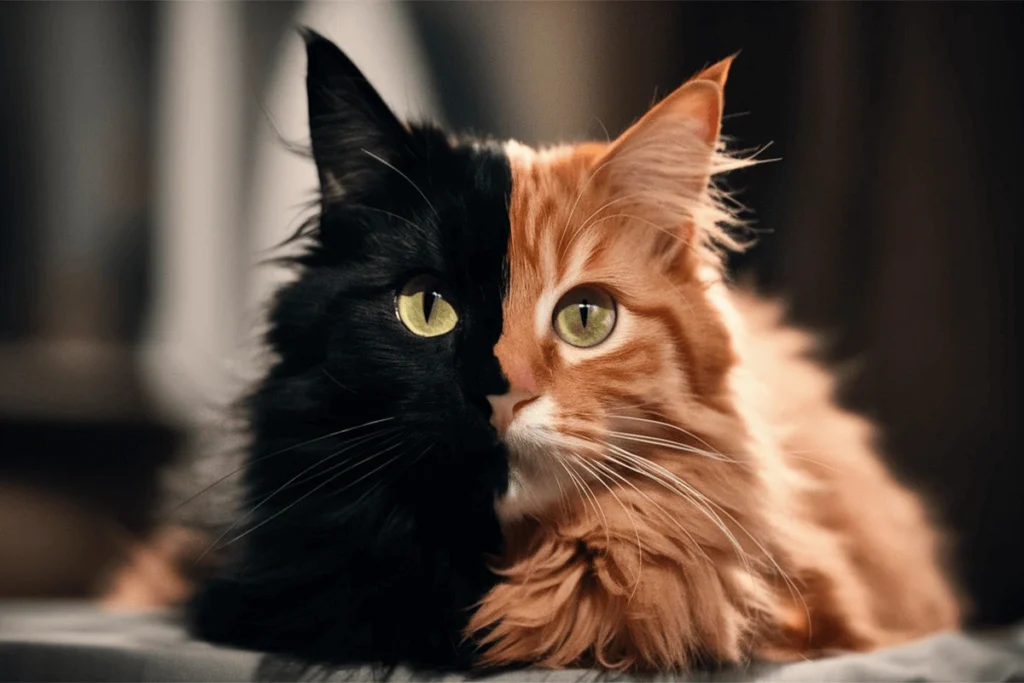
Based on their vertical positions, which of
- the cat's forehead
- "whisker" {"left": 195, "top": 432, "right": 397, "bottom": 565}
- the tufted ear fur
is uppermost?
the tufted ear fur

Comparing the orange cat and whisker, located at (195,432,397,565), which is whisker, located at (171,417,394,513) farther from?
the orange cat

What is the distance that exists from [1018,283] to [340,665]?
1.30 metres

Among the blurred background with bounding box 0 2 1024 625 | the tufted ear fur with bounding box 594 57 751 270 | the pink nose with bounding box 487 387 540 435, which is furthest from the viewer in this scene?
the blurred background with bounding box 0 2 1024 625

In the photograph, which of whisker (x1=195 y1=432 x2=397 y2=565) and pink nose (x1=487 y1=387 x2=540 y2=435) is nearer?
pink nose (x1=487 y1=387 x2=540 y2=435)

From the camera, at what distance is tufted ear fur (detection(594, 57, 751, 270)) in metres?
0.93

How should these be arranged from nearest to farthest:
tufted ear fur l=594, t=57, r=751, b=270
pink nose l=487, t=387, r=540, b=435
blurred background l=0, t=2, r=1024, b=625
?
pink nose l=487, t=387, r=540, b=435 < tufted ear fur l=594, t=57, r=751, b=270 < blurred background l=0, t=2, r=1024, b=625

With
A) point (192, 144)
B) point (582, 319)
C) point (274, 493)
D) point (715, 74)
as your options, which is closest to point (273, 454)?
point (274, 493)

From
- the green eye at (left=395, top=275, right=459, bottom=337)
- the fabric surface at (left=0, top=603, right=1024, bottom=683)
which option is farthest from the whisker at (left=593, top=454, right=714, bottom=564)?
the green eye at (left=395, top=275, right=459, bottom=337)

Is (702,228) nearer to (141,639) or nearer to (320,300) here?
(320,300)

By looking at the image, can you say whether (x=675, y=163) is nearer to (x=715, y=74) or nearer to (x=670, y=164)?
(x=670, y=164)

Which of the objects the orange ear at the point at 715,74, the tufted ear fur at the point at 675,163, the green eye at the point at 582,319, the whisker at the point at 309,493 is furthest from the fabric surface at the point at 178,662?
the orange ear at the point at 715,74

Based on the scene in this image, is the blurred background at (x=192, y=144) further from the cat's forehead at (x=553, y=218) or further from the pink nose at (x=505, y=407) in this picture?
the pink nose at (x=505, y=407)

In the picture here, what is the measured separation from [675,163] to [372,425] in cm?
48

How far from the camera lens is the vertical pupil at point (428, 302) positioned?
92cm
